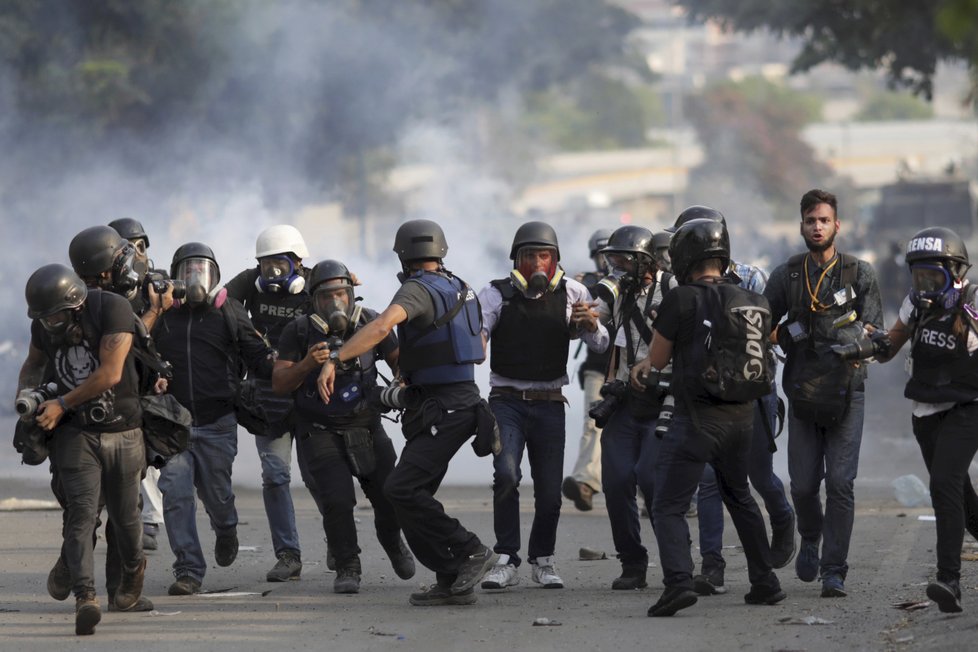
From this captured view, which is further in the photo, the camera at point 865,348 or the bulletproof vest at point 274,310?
the bulletproof vest at point 274,310

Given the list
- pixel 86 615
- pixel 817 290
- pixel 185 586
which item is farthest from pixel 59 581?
pixel 817 290

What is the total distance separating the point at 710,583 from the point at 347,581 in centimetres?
166

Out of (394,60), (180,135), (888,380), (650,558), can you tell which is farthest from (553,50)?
(650,558)

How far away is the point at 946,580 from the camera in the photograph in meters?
6.97

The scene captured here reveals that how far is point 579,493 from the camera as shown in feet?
35.6

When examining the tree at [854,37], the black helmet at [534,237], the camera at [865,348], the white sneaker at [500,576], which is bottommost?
the white sneaker at [500,576]

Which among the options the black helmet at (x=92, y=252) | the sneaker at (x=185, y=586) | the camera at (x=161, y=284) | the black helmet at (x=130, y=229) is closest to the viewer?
the black helmet at (x=92, y=252)

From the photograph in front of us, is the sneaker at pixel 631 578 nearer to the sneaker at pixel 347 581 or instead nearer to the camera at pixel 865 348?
the sneaker at pixel 347 581

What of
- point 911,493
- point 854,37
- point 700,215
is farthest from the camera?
point 854,37

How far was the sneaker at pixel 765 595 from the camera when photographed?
24.3ft

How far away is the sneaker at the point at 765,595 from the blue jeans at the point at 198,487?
97.7 inches

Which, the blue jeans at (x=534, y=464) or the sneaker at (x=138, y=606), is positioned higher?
the blue jeans at (x=534, y=464)

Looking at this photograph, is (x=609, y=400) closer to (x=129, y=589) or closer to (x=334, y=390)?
(x=334, y=390)

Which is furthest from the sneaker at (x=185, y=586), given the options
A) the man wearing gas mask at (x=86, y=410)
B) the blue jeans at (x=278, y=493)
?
the man wearing gas mask at (x=86, y=410)
